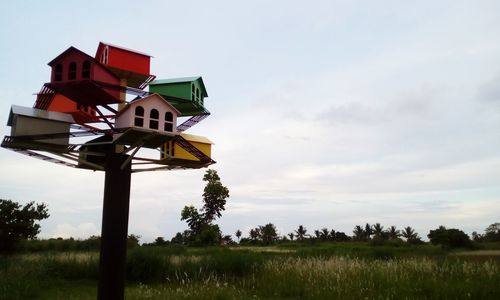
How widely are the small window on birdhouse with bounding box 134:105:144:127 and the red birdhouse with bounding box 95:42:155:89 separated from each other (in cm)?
92

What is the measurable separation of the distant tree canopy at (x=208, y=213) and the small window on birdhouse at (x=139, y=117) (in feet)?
111

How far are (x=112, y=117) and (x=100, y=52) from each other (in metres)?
1.04

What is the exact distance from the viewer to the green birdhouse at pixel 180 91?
6.78 meters

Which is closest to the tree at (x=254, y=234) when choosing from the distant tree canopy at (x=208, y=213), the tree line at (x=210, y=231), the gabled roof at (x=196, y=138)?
the tree line at (x=210, y=231)

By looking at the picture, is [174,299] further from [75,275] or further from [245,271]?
[75,275]

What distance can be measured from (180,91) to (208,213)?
120ft

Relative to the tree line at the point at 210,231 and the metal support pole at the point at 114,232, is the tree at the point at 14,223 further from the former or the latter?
the metal support pole at the point at 114,232

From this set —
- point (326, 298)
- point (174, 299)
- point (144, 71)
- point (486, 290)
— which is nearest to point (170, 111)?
point (144, 71)

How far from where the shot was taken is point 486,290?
8.45 metres

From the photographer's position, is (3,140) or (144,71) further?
(144,71)

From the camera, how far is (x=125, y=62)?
6.43m

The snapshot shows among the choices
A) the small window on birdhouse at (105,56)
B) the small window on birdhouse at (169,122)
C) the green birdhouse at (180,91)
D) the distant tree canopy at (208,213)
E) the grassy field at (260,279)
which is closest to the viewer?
the small window on birdhouse at (169,122)

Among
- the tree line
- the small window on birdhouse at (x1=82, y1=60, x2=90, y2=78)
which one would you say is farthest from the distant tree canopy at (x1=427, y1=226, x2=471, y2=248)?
the small window on birdhouse at (x1=82, y1=60, x2=90, y2=78)

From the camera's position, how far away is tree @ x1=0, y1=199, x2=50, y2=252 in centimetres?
2600
